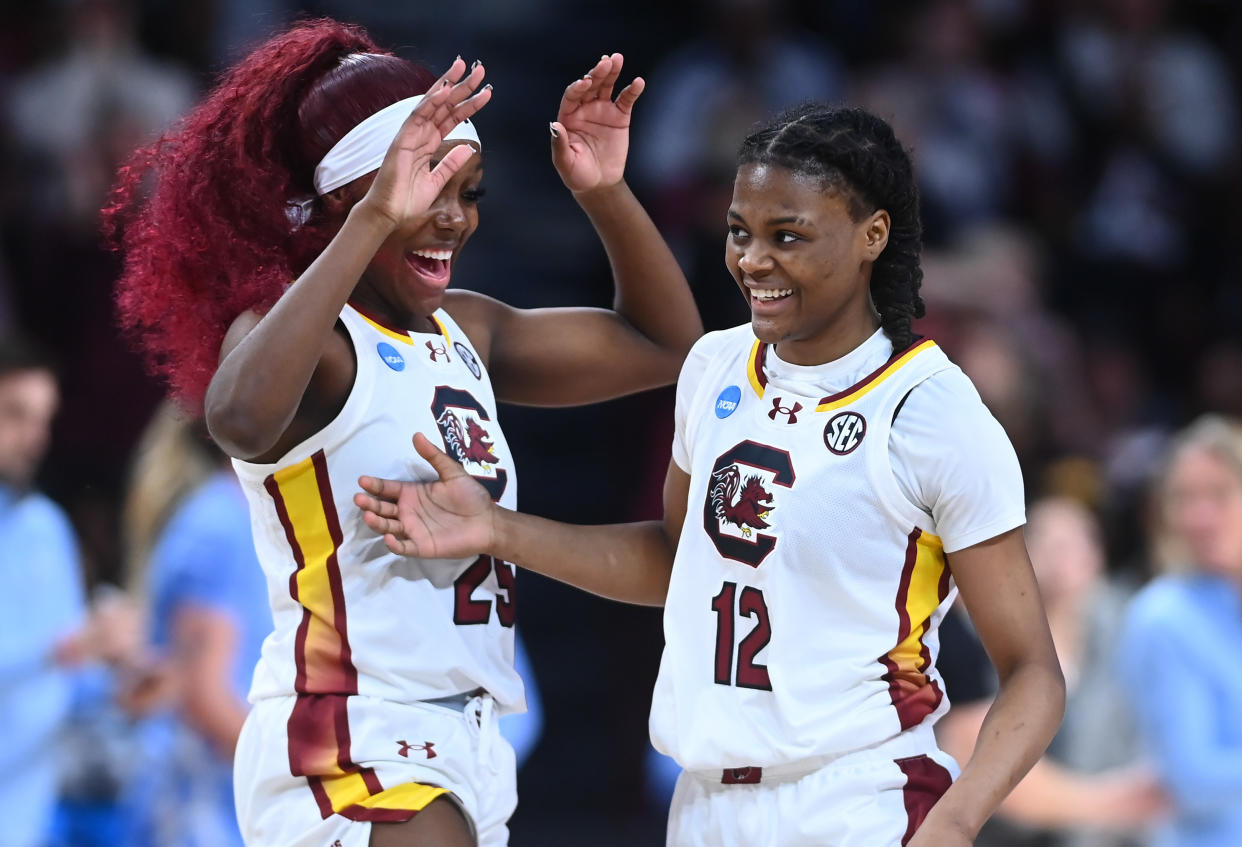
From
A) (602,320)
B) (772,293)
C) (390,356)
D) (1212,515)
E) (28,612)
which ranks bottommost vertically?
(28,612)

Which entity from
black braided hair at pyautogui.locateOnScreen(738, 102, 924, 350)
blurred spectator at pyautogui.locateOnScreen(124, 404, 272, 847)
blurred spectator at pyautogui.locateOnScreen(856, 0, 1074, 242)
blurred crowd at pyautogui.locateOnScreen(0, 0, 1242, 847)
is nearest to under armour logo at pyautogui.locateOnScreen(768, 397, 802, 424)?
black braided hair at pyautogui.locateOnScreen(738, 102, 924, 350)

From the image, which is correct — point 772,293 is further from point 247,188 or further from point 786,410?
point 247,188

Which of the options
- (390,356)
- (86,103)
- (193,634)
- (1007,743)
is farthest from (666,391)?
(1007,743)

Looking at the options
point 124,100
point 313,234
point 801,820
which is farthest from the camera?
point 124,100

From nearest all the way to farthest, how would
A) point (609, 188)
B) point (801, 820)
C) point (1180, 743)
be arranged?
point (801, 820), point (609, 188), point (1180, 743)

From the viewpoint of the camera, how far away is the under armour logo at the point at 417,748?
3.11 meters

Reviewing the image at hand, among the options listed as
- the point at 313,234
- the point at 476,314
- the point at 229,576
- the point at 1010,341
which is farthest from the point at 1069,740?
the point at 313,234

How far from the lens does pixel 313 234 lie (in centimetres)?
334

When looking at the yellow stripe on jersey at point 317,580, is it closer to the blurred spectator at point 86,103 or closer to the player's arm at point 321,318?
the player's arm at point 321,318

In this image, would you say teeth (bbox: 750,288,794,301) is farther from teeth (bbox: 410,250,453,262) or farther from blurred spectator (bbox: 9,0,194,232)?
blurred spectator (bbox: 9,0,194,232)

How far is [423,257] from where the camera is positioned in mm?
3334

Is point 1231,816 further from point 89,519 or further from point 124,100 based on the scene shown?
point 124,100

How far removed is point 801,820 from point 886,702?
9.6 inches

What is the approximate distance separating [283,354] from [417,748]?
2.40 ft
